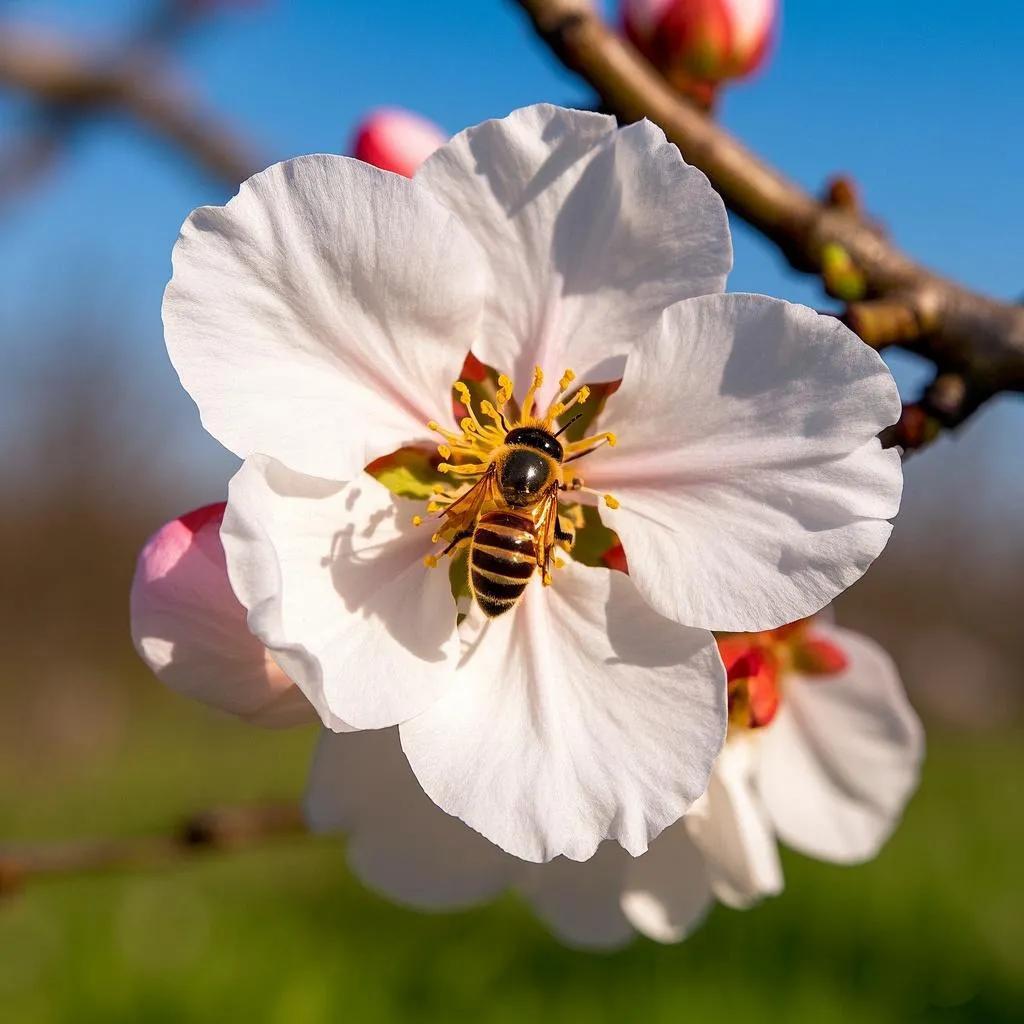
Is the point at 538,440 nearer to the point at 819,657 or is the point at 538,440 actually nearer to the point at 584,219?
the point at 584,219

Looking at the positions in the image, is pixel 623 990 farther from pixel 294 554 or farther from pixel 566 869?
pixel 294 554

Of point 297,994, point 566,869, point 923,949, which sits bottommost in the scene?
point 297,994

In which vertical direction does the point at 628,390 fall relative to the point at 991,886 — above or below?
above

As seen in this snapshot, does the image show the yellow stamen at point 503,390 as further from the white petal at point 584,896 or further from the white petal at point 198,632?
the white petal at point 584,896

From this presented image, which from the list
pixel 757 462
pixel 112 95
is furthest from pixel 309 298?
pixel 112 95

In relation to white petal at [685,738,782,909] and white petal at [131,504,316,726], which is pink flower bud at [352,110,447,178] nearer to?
white petal at [131,504,316,726]

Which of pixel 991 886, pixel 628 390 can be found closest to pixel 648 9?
pixel 628 390

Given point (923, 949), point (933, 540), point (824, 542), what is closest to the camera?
point (824, 542)
